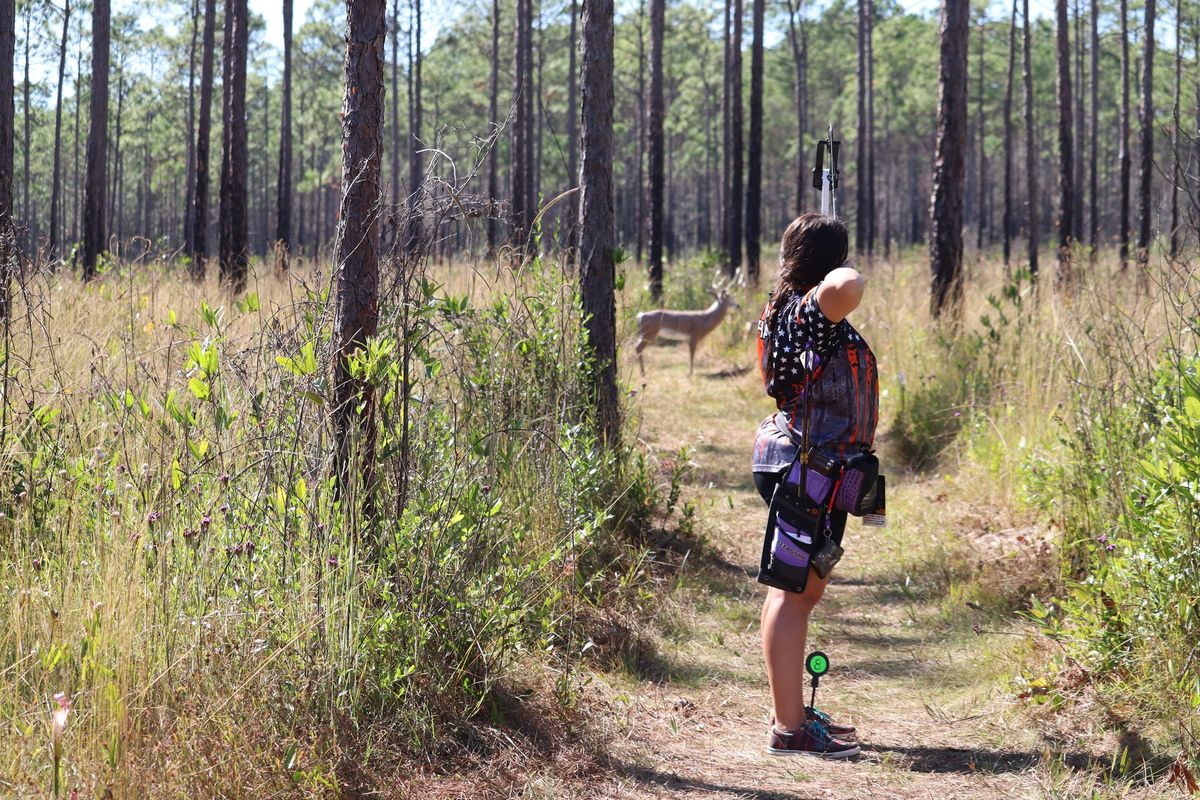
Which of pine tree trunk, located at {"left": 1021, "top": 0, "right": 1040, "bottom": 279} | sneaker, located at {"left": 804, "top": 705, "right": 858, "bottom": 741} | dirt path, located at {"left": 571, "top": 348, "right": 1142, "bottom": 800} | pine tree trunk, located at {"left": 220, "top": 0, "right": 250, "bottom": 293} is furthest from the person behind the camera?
pine tree trunk, located at {"left": 1021, "top": 0, "right": 1040, "bottom": 279}

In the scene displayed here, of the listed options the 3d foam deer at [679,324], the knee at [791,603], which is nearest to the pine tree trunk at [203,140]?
the 3d foam deer at [679,324]

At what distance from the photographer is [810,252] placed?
11.9ft

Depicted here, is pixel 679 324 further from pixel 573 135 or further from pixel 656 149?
pixel 573 135

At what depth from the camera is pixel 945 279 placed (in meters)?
10.7

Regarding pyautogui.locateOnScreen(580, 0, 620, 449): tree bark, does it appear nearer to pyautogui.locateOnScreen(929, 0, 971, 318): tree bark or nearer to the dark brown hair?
the dark brown hair

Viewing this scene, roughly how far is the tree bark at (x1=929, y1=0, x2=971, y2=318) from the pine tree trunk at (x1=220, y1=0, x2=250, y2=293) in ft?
29.1

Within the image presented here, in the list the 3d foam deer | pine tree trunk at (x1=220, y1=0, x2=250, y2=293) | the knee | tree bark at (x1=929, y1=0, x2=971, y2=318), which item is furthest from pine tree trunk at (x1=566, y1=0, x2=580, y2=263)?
pine tree trunk at (x1=220, y1=0, x2=250, y2=293)

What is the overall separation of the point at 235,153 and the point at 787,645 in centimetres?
1389

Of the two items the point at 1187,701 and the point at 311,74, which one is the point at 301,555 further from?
the point at 311,74

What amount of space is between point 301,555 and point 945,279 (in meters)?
8.80

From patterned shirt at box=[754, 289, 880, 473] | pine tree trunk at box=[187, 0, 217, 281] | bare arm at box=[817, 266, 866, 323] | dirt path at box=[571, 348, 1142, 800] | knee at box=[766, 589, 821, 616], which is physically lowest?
dirt path at box=[571, 348, 1142, 800]

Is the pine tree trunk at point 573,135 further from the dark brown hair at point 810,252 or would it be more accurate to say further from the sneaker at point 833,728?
the sneaker at point 833,728

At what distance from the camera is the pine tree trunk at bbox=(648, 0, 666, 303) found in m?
18.0

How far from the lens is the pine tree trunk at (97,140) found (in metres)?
15.1
